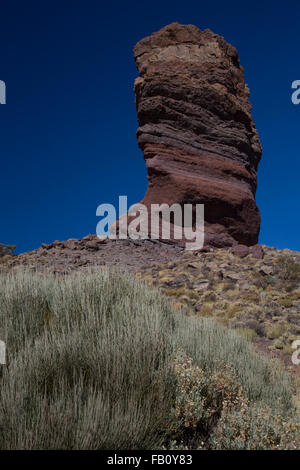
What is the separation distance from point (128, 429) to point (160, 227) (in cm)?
1775

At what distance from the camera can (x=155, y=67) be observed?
21984mm

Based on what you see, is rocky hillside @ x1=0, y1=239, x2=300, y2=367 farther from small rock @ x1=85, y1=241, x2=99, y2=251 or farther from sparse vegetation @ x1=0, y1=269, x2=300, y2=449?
sparse vegetation @ x1=0, y1=269, x2=300, y2=449

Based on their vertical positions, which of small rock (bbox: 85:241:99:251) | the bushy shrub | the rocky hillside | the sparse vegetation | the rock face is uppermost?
the rock face

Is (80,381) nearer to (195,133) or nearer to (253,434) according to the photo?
(253,434)

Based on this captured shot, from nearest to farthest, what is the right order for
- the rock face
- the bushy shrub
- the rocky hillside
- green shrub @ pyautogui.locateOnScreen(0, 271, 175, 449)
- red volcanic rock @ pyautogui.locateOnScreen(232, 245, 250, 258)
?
green shrub @ pyautogui.locateOnScreen(0, 271, 175, 449)
the bushy shrub
the rocky hillside
red volcanic rock @ pyautogui.locateOnScreen(232, 245, 250, 258)
the rock face

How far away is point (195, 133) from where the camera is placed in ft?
71.5

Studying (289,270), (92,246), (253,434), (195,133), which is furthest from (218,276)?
(195,133)

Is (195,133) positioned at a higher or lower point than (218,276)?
higher

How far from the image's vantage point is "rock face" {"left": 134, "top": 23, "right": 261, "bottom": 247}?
20875 millimetres

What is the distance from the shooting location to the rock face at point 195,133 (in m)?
20.9

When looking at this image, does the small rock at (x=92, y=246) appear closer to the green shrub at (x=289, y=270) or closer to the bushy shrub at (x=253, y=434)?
the green shrub at (x=289, y=270)

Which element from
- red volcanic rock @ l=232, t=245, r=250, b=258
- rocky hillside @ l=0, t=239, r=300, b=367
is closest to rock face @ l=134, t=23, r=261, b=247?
red volcanic rock @ l=232, t=245, r=250, b=258
